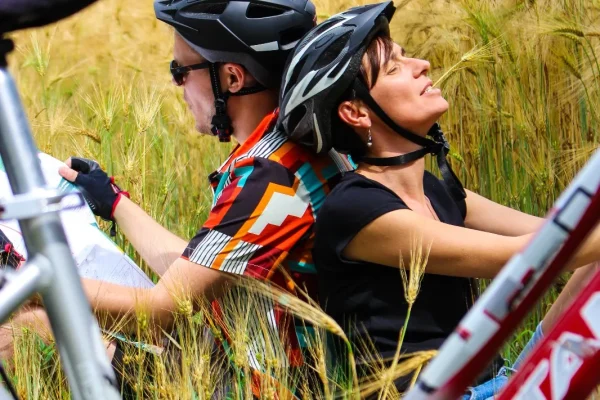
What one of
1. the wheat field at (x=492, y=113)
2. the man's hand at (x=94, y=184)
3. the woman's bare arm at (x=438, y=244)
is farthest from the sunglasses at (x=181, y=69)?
Result: the woman's bare arm at (x=438, y=244)

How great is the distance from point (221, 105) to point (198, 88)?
0.12m

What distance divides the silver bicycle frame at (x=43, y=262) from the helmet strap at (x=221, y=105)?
1.39 m

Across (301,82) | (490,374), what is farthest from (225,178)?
(490,374)

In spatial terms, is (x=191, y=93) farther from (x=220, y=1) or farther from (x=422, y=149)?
(x=422, y=149)

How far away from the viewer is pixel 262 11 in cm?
273

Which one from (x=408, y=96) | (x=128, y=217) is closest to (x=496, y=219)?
(x=408, y=96)

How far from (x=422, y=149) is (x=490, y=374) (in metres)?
0.50

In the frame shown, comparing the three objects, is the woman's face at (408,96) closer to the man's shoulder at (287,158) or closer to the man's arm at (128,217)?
the man's shoulder at (287,158)

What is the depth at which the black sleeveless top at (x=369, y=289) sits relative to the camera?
218 cm

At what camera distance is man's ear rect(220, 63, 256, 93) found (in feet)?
8.85

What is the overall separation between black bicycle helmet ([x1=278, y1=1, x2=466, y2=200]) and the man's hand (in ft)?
1.98

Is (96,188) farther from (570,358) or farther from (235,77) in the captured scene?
(570,358)

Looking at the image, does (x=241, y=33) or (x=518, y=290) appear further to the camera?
(x=241, y=33)

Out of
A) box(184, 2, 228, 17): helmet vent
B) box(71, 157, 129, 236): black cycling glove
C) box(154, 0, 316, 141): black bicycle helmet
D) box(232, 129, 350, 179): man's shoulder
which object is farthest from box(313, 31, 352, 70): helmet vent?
box(71, 157, 129, 236): black cycling glove
